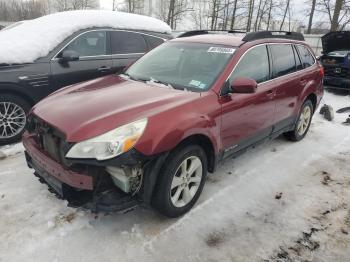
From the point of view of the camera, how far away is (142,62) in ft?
14.6

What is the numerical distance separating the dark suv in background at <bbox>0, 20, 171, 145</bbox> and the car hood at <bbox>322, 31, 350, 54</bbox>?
579 cm

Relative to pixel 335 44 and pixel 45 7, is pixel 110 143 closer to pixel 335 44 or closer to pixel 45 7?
pixel 335 44

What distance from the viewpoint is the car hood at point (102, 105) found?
2832 millimetres

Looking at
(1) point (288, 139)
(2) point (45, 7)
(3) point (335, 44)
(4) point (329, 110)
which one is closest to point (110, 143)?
(1) point (288, 139)

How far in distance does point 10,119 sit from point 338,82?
8.34 metres

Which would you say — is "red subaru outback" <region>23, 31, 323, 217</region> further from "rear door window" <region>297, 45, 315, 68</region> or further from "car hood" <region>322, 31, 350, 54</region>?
"car hood" <region>322, 31, 350, 54</region>

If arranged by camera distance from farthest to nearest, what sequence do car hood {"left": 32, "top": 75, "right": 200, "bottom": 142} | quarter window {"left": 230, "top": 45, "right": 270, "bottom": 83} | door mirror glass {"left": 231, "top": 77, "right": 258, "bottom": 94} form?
quarter window {"left": 230, "top": 45, "right": 270, "bottom": 83} < door mirror glass {"left": 231, "top": 77, "right": 258, "bottom": 94} < car hood {"left": 32, "top": 75, "right": 200, "bottom": 142}

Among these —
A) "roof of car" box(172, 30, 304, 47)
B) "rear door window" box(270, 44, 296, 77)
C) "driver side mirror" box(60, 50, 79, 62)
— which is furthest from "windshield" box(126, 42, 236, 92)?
"driver side mirror" box(60, 50, 79, 62)

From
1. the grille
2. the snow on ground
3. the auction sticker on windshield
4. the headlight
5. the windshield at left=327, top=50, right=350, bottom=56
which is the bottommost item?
the snow on ground

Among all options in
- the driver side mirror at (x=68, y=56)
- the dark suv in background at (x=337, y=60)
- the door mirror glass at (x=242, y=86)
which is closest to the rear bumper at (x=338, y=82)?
the dark suv in background at (x=337, y=60)

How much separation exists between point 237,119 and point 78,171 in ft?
6.00

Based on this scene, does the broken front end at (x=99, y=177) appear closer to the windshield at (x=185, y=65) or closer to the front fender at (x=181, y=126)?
the front fender at (x=181, y=126)

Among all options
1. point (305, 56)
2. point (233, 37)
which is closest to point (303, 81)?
point (305, 56)

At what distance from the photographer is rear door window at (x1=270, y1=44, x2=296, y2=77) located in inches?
178
